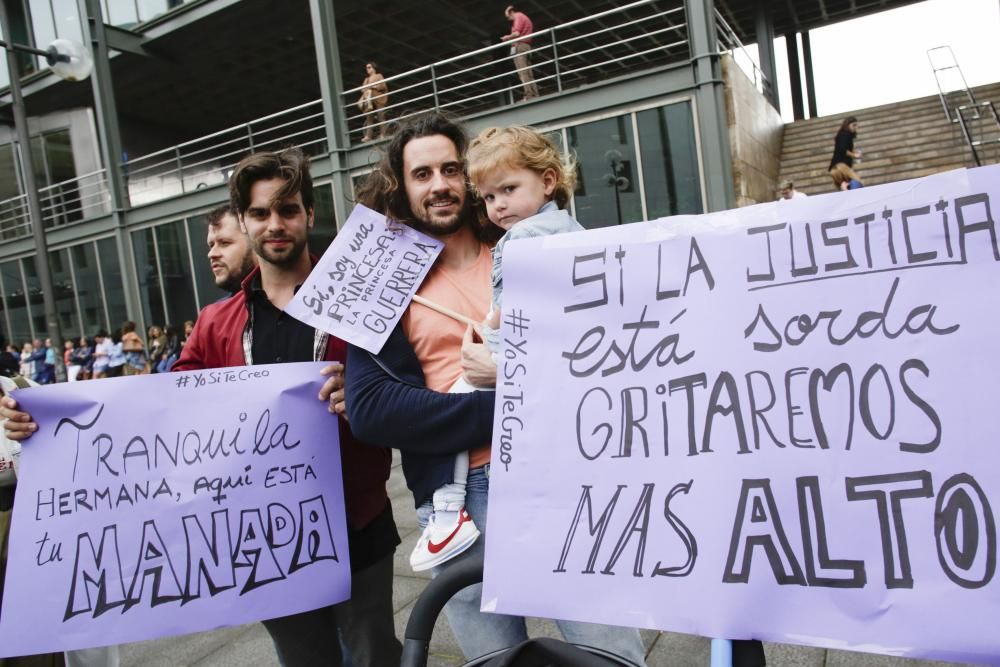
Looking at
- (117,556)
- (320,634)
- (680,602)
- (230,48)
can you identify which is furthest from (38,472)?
(230,48)

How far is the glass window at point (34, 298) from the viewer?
17.6 metres

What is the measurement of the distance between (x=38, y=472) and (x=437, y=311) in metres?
1.07

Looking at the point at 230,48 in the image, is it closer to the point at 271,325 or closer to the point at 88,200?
the point at 88,200

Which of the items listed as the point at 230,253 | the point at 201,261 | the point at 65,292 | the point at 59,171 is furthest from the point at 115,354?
the point at 230,253

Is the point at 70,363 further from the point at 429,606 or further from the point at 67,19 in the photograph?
Answer: the point at 429,606

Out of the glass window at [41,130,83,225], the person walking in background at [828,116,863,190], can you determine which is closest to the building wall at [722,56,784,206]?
the person walking in background at [828,116,863,190]

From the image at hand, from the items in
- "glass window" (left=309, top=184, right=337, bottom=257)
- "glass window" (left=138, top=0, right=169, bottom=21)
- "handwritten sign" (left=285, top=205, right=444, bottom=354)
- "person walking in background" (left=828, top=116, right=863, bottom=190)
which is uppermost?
"glass window" (left=138, top=0, right=169, bottom=21)

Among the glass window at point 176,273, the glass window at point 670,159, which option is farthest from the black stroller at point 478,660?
the glass window at point 176,273

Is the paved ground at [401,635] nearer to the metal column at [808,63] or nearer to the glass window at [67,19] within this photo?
the glass window at [67,19]

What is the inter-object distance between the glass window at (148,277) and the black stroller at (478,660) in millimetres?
15809

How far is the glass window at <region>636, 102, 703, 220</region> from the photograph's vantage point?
32.2 feet

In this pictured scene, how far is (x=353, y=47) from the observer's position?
17.3 metres

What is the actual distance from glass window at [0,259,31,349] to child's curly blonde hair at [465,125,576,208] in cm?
2059

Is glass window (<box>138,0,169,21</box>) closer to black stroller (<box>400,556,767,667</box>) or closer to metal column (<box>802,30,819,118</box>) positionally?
black stroller (<box>400,556,767,667</box>)
